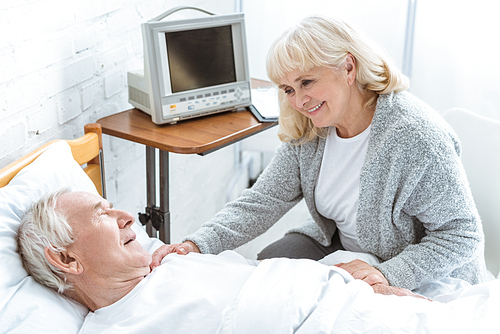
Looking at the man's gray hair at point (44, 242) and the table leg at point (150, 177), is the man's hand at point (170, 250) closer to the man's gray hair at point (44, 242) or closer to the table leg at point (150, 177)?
the man's gray hair at point (44, 242)

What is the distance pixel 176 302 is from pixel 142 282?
0.42 ft

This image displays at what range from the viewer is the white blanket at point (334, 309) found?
1.05m

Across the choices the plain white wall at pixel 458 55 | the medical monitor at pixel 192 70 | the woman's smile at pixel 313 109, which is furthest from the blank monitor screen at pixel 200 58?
the plain white wall at pixel 458 55

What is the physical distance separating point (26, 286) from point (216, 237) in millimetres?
572

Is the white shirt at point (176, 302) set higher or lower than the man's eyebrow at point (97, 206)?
lower

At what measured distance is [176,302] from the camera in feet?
3.67

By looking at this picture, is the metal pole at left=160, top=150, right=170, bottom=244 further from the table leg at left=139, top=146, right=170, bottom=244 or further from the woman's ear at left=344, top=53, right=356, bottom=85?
the woman's ear at left=344, top=53, right=356, bottom=85

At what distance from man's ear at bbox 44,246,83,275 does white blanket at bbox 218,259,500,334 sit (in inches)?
13.9

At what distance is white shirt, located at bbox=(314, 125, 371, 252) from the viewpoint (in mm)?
1518

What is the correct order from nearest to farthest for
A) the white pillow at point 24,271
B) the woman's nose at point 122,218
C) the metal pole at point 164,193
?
the white pillow at point 24,271, the woman's nose at point 122,218, the metal pole at point 164,193

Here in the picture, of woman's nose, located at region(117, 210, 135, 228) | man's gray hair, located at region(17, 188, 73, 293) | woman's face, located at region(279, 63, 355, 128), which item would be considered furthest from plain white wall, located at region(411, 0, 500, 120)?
man's gray hair, located at region(17, 188, 73, 293)

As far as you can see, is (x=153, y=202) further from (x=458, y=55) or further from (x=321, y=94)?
(x=458, y=55)

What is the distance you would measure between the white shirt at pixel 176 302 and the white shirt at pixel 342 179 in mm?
444

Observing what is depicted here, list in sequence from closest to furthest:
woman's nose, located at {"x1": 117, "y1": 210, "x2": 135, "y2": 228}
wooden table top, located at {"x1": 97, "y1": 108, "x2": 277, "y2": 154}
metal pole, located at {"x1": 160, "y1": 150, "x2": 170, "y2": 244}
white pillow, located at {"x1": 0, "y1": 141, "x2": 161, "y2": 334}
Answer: white pillow, located at {"x1": 0, "y1": 141, "x2": 161, "y2": 334}
woman's nose, located at {"x1": 117, "y1": 210, "x2": 135, "y2": 228}
wooden table top, located at {"x1": 97, "y1": 108, "x2": 277, "y2": 154}
metal pole, located at {"x1": 160, "y1": 150, "x2": 170, "y2": 244}
